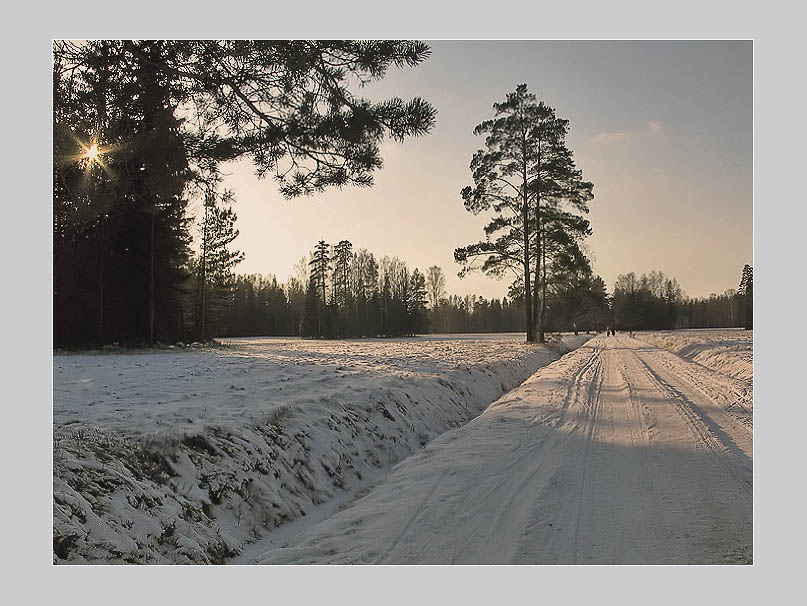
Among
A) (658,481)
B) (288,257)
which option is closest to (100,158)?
(288,257)

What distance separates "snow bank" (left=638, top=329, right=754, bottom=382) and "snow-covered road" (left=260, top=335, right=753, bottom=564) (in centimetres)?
264

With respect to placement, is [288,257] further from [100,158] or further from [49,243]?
[49,243]

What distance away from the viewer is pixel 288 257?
7.25 meters

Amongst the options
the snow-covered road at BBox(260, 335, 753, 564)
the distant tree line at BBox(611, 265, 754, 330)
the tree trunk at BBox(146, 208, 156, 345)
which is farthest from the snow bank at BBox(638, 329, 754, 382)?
the tree trunk at BBox(146, 208, 156, 345)

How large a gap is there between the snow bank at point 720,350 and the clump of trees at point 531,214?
4.93 m

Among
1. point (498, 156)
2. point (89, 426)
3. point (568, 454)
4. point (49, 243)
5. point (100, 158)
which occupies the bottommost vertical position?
point (568, 454)

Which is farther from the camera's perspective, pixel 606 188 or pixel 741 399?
pixel 741 399

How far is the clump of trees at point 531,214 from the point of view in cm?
2300

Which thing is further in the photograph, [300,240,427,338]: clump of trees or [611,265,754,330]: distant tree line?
[300,240,427,338]: clump of trees

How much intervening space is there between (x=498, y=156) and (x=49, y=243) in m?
21.0

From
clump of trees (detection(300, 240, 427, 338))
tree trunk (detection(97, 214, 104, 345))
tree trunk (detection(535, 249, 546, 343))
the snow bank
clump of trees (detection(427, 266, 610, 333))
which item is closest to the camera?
the snow bank

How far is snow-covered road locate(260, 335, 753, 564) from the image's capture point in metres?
3.59

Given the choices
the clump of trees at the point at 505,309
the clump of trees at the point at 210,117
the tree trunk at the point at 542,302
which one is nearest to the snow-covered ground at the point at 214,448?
the clump of trees at the point at 210,117

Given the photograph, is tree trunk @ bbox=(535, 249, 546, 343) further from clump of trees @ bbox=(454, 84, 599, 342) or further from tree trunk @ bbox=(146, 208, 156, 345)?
tree trunk @ bbox=(146, 208, 156, 345)
